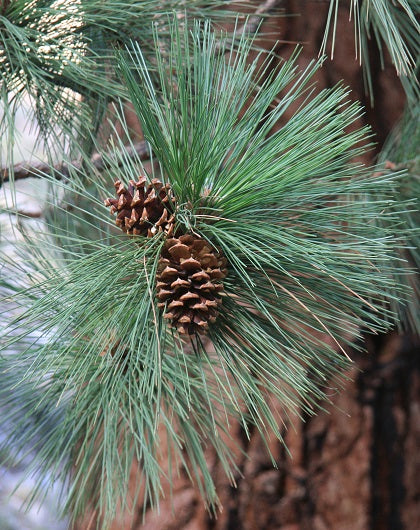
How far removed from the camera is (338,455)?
1.01 m

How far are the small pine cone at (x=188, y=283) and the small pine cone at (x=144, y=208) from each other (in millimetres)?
18

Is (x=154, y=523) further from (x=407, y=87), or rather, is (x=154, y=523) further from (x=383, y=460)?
(x=407, y=87)

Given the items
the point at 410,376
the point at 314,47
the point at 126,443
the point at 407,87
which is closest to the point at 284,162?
the point at 126,443

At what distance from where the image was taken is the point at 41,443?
0.64 metres

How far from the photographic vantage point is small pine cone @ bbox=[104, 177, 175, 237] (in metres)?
0.47

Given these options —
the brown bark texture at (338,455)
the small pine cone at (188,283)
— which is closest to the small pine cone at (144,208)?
the small pine cone at (188,283)

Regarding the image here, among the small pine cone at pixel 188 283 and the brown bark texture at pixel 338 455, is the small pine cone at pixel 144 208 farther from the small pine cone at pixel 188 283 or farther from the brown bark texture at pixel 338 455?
the brown bark texture at pixel 338 455

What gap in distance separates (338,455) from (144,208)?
684mm

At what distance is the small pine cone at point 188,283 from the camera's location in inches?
18.1

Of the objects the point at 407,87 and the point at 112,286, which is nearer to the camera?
the point at 112,286

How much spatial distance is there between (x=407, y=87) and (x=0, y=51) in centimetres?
50

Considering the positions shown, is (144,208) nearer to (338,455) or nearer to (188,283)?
(188,283)

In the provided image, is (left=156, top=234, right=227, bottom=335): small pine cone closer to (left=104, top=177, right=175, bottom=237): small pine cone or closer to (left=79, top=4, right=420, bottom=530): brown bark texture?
(left=104, top=177, right=175, bottom=237): small pine cone

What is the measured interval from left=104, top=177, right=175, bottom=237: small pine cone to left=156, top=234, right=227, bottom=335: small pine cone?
0.06ft
